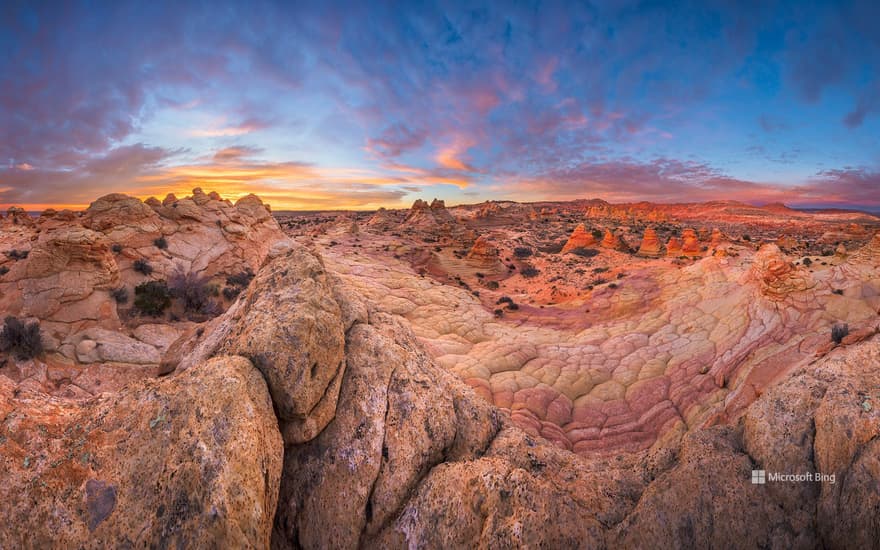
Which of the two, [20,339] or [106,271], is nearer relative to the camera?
[20,339]

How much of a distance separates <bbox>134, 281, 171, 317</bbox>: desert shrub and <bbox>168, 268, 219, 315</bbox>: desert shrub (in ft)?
1.95

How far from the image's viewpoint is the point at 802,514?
4332mm

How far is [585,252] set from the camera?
54750 mm

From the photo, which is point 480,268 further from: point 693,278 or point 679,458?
point 679,458

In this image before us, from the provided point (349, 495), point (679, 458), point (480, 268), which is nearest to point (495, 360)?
point (679, 458)

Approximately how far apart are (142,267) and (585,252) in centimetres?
5304

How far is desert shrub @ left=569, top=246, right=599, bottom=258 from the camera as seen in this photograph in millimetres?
53312

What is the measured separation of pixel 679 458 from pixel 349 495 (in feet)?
17.1

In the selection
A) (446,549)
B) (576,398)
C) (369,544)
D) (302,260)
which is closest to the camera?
(446,549)

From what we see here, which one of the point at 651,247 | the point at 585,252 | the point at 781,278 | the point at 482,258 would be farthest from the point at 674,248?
the point at 781,278

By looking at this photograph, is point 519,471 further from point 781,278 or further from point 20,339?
point 781,278

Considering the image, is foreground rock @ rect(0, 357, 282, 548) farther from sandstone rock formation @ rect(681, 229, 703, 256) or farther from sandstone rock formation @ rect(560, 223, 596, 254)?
sandstone rock formation @ rect(560, 223, 596, 254)

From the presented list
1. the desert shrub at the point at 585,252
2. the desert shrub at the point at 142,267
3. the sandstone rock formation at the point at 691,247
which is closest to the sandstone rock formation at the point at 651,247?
the sandstone rock formation at the point at 691,247

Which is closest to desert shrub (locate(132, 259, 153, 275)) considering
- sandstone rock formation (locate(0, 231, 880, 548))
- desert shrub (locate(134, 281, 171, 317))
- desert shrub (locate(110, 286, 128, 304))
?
desert shrub (locate(134, 281, 171, 317))
